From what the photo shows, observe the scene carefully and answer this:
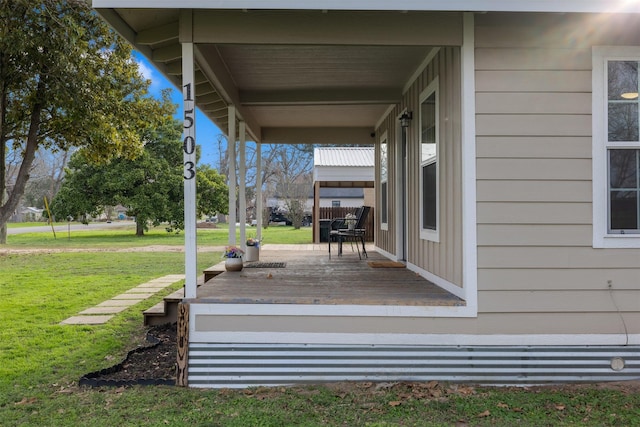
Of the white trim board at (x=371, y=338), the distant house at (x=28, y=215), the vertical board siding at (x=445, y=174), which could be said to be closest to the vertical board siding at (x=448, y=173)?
the vertical board siding at (x=445, y=174)

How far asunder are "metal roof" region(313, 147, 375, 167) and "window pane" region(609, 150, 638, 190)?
8.82 m

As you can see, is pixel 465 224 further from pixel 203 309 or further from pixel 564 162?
pixel 203 309

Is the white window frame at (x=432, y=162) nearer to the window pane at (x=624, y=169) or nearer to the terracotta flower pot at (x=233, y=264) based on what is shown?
the window pane at (x=624, y=169)

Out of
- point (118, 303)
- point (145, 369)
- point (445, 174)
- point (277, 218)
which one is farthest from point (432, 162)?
point (277, 218)

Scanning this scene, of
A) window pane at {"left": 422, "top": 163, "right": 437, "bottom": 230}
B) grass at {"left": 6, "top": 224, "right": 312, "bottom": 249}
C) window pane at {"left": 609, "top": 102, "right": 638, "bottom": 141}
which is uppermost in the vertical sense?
window pane at {"left": 609, "top": 102, "right": 638, "bottom": 141}

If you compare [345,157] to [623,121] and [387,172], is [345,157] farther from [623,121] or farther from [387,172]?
[623,121]

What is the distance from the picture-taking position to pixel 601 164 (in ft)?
10.0

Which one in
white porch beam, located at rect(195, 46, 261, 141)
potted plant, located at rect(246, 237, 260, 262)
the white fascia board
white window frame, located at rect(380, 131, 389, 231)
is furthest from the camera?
white window frame, located at rect(380, 131, 389, 231)

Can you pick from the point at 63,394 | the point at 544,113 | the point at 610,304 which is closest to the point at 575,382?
the point at 610,304

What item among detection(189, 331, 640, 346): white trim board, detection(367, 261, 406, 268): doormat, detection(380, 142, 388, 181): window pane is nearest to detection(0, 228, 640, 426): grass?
detection(189, 331, 640, 346): white trim board

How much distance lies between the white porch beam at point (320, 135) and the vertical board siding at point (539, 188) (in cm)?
482

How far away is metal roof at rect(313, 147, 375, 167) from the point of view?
12039 mm

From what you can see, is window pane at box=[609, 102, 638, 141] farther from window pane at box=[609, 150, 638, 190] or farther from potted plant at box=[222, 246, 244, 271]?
potted plant at box=[222, 246, 244, 271]

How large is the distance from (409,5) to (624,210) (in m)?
2.09
